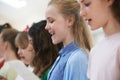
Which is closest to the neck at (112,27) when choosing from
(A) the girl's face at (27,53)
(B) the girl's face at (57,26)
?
(B) the girl's face at (57,26)

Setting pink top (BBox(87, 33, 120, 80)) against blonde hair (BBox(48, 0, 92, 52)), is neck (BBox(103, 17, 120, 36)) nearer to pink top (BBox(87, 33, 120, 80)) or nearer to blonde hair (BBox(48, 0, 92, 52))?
pink top (BBox(87, 33, 120, 80))

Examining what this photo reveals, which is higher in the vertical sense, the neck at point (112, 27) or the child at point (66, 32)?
the neck at point (112, 27)

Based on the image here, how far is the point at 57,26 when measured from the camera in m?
1.19

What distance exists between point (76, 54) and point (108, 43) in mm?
289

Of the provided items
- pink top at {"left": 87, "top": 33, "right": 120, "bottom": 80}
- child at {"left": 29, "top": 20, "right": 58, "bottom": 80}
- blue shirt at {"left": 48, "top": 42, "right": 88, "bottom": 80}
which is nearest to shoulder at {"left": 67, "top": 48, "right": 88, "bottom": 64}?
blue shirt at {"left": 48, "top": 42, "right": 88, "bottom": 80}

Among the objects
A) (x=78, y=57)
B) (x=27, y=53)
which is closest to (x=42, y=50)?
(x=27, y=53)

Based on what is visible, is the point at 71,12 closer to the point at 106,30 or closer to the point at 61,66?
the point at 61,66

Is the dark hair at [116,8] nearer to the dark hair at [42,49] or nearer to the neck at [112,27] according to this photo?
the neck at [112,27]

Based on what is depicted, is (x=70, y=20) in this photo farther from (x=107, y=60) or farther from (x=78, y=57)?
(x=107, y=60)

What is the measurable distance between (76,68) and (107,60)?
300 mm

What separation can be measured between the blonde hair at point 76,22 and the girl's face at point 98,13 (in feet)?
1.10

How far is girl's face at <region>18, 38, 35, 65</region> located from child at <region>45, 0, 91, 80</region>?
1.55 feet

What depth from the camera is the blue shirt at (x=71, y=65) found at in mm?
1068

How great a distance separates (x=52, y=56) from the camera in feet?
4.74
